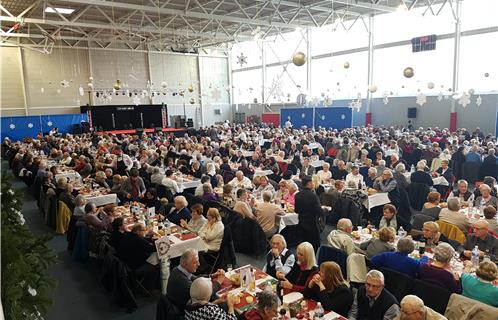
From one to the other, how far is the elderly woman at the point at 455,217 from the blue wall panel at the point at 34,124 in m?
24.5

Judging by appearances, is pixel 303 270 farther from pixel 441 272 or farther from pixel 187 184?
pixel 187 184

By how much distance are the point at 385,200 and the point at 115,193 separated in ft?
21.2

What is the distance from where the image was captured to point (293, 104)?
98.2 ft

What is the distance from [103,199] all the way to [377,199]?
640 cm

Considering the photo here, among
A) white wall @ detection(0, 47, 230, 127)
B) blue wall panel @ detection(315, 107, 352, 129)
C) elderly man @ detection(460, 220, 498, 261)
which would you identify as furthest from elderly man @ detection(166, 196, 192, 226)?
white wall @ detection(0, 47, 230, 127)

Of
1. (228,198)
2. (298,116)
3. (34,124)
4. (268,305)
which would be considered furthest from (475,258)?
(34,124)

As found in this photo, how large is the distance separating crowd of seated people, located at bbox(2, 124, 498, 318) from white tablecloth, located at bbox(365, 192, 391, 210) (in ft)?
0.38

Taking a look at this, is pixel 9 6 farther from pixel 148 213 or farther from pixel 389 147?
pixel 389 147

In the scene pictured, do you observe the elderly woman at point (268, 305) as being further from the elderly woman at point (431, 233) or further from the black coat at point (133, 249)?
the elderly woman at point (431, 233)

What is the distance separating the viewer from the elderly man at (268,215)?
7121mm

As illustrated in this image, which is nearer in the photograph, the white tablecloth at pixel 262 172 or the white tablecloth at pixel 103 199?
the white tablecloth at pixel 103 199

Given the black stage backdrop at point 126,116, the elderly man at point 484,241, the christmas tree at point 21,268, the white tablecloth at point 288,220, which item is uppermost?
the black stage backdrop at point 126,116

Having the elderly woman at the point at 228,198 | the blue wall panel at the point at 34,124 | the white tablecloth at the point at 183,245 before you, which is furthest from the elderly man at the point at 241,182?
the blue wall panel at the point at 34,124

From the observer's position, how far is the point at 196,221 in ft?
21.8
